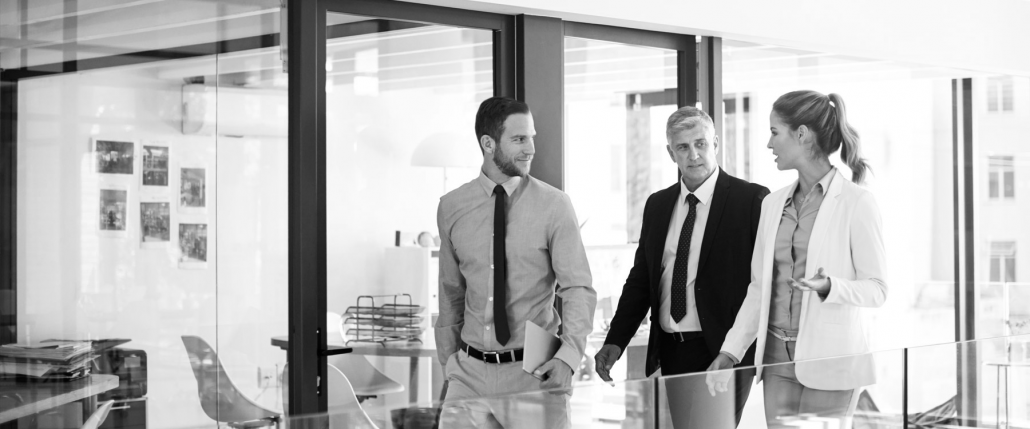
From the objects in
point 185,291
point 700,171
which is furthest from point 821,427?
point 185,291

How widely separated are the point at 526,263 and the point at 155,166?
1331mm

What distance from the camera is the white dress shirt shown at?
134 inches

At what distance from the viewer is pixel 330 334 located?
3.77 metres

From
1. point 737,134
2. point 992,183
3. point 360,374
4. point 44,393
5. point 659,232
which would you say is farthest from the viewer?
point 992,183

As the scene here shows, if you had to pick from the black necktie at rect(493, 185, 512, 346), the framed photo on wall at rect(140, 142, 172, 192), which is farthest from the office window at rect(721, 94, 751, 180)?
the framed photo on wall at rect(140, 142, 172, 192)

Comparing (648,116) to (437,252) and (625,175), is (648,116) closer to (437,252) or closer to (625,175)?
(625,175)

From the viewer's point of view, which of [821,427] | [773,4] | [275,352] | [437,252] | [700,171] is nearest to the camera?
[821,427]

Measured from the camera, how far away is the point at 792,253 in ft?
9.98

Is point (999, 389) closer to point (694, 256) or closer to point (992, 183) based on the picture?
point (694, 256)

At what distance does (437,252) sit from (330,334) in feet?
1.80

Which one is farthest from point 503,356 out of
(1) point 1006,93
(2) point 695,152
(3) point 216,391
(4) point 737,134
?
(1) point 1006,93

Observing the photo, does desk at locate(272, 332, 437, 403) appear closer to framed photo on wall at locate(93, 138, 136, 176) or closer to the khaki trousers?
framed photo on wall at locate(93, 138, 136, 176)

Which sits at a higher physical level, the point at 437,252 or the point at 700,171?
the point at 700,171

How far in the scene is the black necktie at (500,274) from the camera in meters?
3.30
